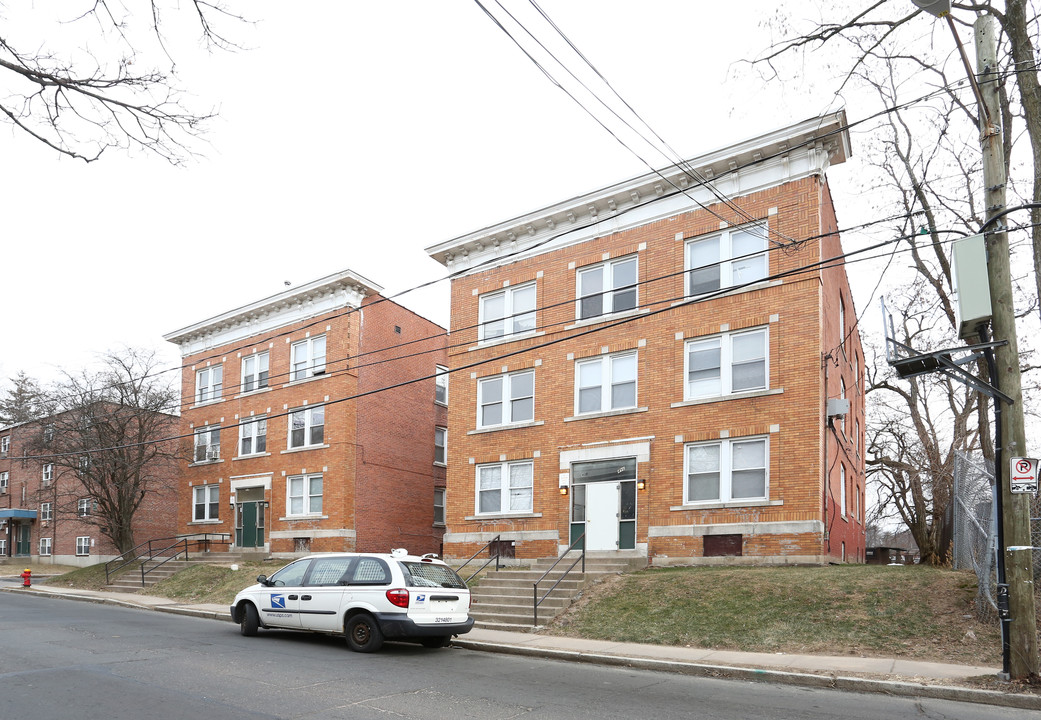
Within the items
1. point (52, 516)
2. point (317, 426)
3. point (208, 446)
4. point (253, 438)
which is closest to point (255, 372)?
point (253, 438)

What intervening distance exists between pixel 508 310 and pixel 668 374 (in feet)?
19.7

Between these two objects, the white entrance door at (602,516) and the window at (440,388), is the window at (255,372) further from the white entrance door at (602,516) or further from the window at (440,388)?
the white entrance door at (602,516)

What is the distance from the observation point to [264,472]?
105 ft

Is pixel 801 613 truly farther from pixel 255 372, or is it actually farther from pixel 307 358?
pixel 255 372

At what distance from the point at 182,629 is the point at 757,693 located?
11.7 m

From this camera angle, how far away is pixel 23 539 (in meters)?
51.0

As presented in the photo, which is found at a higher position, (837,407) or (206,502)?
(837,407)

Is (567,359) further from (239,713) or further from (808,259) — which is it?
(239,713)

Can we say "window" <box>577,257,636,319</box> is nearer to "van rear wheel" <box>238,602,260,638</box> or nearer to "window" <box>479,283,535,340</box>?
"window" <box>479,283,535,340</box>

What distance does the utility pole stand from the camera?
33.3 ft

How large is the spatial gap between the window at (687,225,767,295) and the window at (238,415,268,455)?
18948 millimetres

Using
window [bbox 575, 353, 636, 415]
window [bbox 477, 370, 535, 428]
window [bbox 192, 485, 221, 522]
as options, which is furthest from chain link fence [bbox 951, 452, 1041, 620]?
window [bbox 192, 485, 221, 522]

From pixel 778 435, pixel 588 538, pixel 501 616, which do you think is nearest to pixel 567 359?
pixel 588 538

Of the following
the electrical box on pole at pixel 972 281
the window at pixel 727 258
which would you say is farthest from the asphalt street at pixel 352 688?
the window at pixel 727 258
